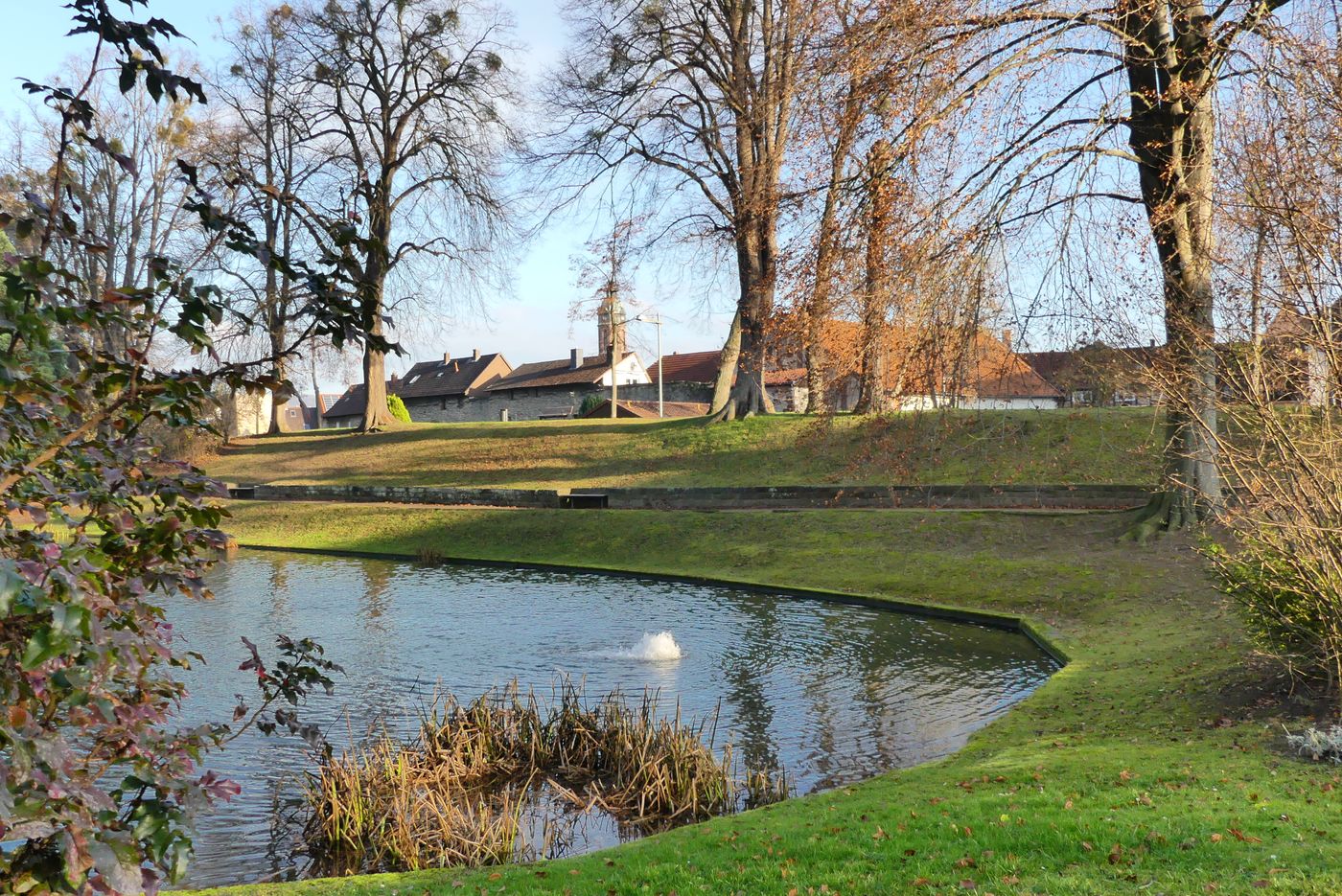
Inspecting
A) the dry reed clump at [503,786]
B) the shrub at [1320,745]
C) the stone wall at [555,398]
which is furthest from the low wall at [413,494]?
the stone wall at [555,398]

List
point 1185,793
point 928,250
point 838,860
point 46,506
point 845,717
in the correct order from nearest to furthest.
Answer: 1. point 46,506
2. point 838,860
3. point 1185,793
4. point 845,717
5. point 928,250

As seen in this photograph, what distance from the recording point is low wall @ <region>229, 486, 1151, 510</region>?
25156 mm

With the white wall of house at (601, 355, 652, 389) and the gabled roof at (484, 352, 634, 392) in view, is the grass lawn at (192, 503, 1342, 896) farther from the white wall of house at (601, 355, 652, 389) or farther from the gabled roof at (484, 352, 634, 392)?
Answer: the white wall of house at (601, 355, 652, 389)

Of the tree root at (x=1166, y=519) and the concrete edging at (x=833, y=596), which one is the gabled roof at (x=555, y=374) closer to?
the concrete edging at (x=833, y=596)

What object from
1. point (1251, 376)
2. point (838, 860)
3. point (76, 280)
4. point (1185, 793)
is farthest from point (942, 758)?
point (76, 280)

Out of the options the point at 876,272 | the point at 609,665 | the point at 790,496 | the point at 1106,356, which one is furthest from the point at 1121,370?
the point at 790,496

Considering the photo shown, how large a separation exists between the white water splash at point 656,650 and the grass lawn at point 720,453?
5.45m

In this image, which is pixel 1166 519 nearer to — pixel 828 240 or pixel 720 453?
pixel 828 240

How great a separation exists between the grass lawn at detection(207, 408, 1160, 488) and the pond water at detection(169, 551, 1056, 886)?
12.4ft

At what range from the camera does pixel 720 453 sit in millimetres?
35844

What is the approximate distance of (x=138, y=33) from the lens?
3.16m

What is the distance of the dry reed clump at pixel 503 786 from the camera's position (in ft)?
26.0

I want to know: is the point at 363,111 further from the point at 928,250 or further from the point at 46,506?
the point at 46,506

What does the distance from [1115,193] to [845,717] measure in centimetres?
1133
